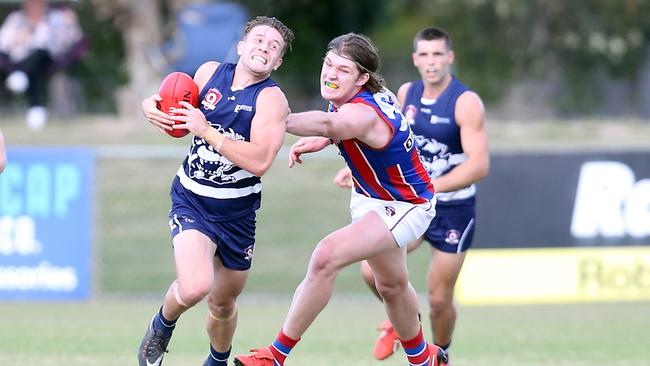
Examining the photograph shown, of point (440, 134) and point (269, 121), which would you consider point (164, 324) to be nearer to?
point (269, 121)

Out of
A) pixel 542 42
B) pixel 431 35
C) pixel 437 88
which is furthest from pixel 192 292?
pixel 542 42

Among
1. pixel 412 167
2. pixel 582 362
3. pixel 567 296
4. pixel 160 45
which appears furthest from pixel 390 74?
pixel 412 167

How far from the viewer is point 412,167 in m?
7.38

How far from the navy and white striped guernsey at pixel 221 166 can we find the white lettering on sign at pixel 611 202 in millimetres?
6210

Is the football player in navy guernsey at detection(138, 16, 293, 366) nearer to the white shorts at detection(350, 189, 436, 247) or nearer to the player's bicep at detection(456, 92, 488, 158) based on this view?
the white shorts at detection(350, 189, 436, 247)

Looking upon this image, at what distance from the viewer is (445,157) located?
28.8 ft

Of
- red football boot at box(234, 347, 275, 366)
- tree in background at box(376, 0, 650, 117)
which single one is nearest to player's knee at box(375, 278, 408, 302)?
red football boot at box(234, 347, 275, 366)

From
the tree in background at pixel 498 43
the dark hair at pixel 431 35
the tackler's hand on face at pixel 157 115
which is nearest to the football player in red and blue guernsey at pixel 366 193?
the tackler's hand on face at pixel 157 115

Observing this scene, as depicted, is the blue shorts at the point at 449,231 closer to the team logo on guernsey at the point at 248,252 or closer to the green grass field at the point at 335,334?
the green grass field at the point at 335,334

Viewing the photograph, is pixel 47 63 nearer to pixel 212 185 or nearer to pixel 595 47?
pixel 212 185

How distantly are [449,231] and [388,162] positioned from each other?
162cm

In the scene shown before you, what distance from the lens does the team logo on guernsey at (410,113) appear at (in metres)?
8.85

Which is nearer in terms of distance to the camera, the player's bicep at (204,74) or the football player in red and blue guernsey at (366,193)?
the football player in red and blue guernsey at (366,193)

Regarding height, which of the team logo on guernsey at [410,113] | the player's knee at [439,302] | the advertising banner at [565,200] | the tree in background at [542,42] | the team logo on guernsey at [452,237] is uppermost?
the team logo on guernsey at [410,113]
